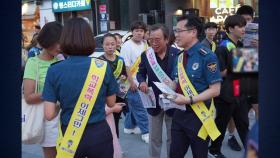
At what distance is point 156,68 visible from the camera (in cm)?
457

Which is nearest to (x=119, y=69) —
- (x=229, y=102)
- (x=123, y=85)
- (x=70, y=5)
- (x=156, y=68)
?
(x=123, y=85)

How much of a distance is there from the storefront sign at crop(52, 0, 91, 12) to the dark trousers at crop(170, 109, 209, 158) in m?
18.9

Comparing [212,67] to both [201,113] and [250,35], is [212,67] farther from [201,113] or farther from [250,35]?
[250,35]

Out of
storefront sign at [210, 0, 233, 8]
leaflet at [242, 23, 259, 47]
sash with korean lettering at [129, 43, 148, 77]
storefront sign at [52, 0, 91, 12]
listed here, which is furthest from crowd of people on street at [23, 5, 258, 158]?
storefront sign at [52, 0, 91, 12]

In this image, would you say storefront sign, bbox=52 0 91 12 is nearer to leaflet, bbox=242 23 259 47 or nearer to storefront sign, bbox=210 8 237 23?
storefront sign, bbox=210 8 237 23

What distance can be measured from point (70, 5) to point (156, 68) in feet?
63.9

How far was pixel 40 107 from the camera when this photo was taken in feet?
11.4

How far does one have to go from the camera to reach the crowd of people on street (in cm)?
287

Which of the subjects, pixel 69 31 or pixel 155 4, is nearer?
pixel 69 31

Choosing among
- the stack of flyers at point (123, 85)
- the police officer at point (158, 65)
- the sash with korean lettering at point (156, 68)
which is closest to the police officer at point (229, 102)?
the police officer at point (158, 65)
